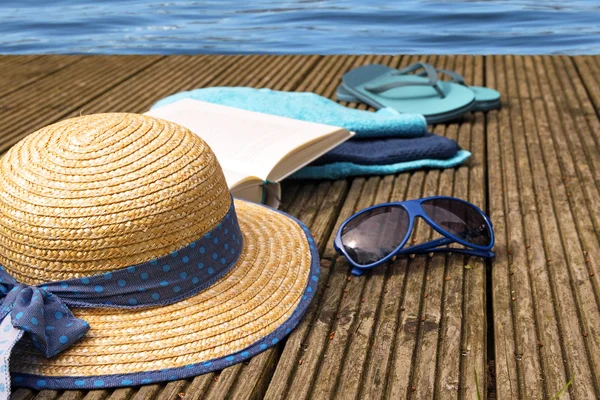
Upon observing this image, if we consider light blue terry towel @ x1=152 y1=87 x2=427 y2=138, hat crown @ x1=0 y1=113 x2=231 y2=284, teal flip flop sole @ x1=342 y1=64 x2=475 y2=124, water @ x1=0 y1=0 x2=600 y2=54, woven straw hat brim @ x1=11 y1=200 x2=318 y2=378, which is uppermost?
hat crown @ x1=0 y1=113 x2=231 y2=284

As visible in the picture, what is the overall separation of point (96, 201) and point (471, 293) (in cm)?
71

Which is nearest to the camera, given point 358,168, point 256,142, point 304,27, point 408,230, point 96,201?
point 96,201

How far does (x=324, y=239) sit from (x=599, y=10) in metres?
5.52

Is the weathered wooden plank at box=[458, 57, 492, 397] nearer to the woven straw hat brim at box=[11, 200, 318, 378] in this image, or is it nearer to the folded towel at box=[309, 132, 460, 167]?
the folded towel at box=[309, 132, 460, 167]

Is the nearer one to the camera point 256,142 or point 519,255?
point 519,255

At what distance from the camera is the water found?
5730mm

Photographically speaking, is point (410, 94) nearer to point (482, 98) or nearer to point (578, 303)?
point (482, 98)

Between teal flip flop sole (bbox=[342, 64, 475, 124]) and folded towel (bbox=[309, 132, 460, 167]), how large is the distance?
34cm

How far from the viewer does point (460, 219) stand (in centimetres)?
163

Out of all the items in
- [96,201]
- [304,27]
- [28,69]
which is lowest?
[304,27]

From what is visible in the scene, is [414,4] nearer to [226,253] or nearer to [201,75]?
[201,75]

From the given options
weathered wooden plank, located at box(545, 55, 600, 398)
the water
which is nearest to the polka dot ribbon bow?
weathered wooden plank, located at box(545, 55, 600, 398)

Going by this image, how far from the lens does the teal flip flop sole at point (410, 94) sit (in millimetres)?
2518

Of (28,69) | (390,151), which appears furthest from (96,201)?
(28,69)
